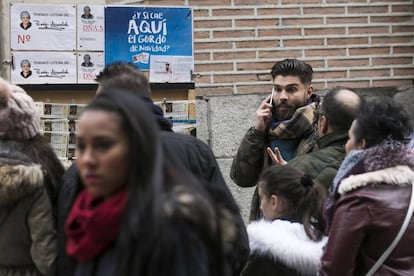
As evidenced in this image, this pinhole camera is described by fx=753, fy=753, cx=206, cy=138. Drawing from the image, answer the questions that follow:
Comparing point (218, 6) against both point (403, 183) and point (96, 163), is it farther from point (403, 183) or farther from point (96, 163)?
point (96, 163)

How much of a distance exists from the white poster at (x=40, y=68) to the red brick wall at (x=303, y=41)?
96 centimetres

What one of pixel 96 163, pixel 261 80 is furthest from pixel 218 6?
pixel 96 163

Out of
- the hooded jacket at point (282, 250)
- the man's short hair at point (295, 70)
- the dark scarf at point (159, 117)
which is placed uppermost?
the man's short hair at point (295, 70)

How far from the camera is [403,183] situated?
3.30 m

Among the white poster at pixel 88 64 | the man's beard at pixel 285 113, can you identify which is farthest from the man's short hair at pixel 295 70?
the white poster at pixel 88 64

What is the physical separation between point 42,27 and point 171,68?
1.04 m

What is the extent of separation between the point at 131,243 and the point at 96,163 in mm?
266

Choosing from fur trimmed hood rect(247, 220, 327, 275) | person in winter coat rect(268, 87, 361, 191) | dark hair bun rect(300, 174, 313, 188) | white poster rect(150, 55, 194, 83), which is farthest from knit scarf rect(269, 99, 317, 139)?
white poster rect(150, 55, 194, 83)

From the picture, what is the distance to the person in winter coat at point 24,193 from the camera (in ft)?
11.3

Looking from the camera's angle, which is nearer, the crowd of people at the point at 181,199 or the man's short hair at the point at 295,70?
the crowd of people at the point at 181,199

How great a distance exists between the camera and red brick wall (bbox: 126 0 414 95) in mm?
6312

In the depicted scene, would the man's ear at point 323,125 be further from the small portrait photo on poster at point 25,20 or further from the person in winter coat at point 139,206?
the small portrait photo on poster at point 25,20

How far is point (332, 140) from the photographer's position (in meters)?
4.17

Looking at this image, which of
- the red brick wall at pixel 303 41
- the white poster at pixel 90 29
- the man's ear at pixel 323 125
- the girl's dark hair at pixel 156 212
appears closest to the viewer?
the girl's dark hair at pixel 156 212
